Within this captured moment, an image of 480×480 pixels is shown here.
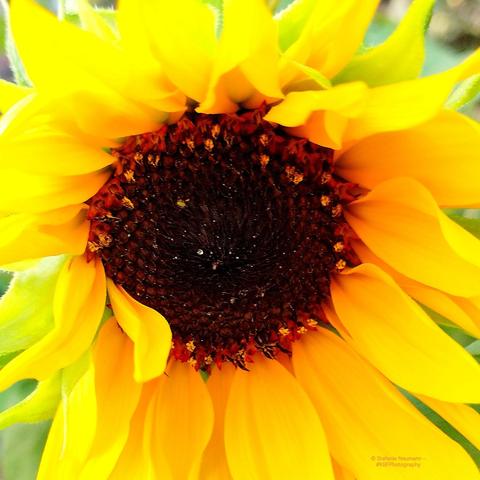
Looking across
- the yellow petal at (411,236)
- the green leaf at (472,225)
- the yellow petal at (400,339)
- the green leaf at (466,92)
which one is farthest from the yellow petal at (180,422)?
the green leaf at (466,92)

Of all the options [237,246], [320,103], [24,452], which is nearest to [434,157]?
A: [320,103]

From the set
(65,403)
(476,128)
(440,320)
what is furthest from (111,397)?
(476,128)

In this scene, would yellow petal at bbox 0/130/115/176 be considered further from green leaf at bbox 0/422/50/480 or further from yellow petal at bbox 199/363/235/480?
green leaf at bbox 0/422/50/480

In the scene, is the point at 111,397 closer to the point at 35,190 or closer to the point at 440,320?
the point at 35,190

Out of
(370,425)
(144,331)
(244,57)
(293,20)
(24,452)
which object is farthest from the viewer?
(24,452)

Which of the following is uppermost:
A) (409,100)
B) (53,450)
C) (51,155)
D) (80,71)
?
(409,100)

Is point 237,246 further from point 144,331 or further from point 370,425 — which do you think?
point 370,425

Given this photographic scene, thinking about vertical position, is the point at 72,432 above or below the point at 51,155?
below
